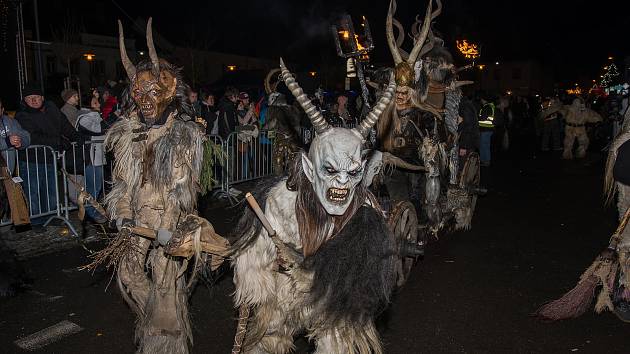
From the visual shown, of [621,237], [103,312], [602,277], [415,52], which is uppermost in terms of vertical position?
[415,52]

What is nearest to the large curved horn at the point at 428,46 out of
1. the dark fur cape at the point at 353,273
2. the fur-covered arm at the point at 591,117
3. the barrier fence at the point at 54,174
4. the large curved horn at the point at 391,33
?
the large curved horn at the point at 391,33

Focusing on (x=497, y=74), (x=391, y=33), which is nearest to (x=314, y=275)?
(x=391, y=33)

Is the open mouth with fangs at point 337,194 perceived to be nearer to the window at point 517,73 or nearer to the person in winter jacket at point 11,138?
the person in winter jacket at point 11,138

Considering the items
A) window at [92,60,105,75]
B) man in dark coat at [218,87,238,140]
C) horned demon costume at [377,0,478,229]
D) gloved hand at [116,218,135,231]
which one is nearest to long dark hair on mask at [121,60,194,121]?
gloved hand at [116,218,135,231]

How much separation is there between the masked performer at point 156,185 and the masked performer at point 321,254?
714mm

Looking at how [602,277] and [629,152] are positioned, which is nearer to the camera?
[629,152]

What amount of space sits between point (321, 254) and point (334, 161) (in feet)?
1.85

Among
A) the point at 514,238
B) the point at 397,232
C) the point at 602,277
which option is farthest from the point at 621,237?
the point at 514,238

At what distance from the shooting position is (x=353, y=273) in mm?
2932

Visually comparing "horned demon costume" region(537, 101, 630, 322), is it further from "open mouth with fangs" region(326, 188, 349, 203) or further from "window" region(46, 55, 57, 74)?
"window" region(46, 55, 57, 74)

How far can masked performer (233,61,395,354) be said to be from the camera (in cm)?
296

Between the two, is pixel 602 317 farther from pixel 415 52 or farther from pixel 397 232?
pixel 415 52

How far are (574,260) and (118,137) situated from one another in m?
5.81

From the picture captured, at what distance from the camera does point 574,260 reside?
670 cm
